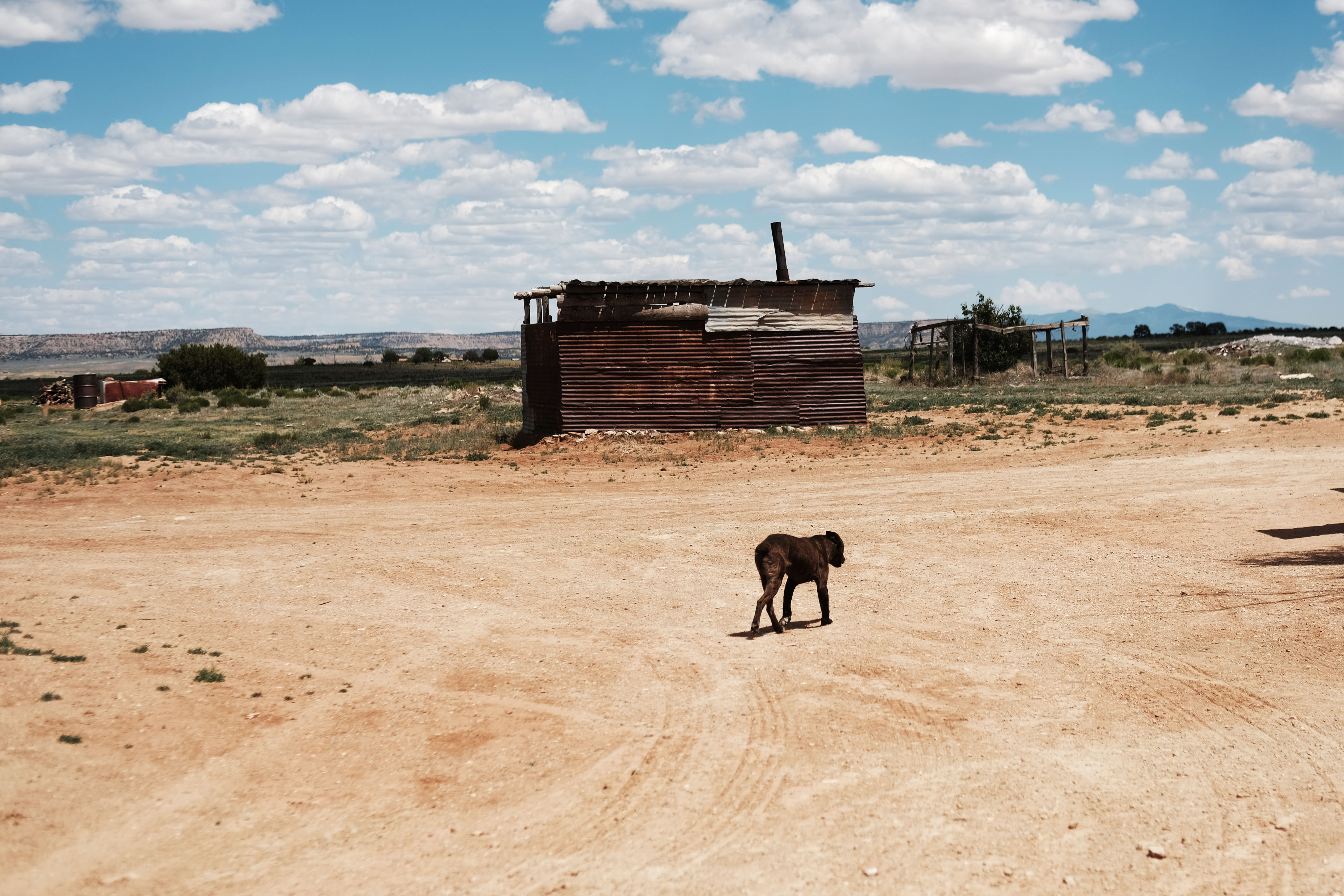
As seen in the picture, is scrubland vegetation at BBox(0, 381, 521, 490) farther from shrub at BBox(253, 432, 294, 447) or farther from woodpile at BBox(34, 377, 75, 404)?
woodpile at BBox(34, 377, 75, 404)

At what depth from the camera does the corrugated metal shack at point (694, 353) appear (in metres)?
27.2

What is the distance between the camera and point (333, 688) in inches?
351

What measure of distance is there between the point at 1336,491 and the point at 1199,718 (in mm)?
10780

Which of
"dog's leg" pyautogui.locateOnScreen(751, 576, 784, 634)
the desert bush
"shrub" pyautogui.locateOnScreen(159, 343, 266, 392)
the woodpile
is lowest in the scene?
"dog's leg" pyautogui.locateOnScreen(751, 576, 784, 634)

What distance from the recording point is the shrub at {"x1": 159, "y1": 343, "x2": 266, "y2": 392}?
57250 mm

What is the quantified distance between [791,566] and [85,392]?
4242 cm

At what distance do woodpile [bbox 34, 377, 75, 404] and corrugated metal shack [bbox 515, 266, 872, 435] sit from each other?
95.0 ft

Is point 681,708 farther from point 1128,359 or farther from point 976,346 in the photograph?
point 1128,359

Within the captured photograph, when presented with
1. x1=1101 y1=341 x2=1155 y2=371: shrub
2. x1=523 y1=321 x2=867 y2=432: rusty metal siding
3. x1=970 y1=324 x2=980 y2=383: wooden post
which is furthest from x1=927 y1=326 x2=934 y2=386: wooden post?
x1=523 y1=321 x2=867 y2=432: rusty metal siding

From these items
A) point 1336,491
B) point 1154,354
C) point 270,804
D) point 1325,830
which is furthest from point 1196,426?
point 1154,354

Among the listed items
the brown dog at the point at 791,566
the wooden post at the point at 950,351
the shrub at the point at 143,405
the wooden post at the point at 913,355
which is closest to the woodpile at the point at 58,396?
the shrub at the point at 143,405

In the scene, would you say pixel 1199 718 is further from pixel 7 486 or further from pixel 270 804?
pixel 7 486

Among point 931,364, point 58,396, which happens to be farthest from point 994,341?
point 58,396

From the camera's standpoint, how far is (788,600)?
425 inches
